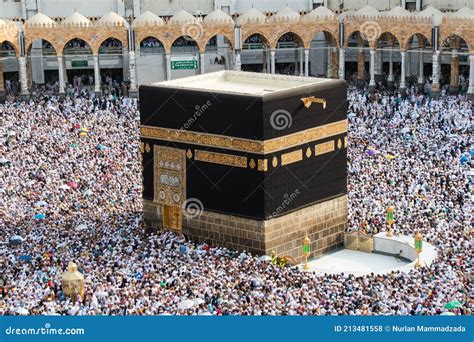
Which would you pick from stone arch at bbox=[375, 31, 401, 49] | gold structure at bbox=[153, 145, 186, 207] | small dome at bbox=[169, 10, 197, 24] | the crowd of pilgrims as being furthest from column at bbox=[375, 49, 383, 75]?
gold structure at bbox=[153, 145, 186, 207]

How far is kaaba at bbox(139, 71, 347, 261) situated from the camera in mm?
38375

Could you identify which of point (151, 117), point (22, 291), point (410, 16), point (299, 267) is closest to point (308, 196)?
point (299, 267)

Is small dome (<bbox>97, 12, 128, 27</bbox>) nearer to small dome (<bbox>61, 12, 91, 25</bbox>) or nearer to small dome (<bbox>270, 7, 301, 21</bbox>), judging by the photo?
small dome (<bbox>61, 12, 91, 25</bbox>)

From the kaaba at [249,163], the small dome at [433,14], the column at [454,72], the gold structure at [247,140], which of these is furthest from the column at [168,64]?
the gold structure at [247,140]

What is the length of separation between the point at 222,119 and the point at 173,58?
26191 millimetres

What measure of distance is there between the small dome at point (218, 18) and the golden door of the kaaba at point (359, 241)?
23568 mm

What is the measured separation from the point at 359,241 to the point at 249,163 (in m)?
5.38

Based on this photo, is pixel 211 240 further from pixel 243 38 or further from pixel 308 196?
pixel 243 38

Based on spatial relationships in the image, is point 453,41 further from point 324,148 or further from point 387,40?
point 324,148

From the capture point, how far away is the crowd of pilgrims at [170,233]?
32.9 meters

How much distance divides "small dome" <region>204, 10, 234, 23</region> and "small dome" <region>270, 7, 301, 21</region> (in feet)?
7.44

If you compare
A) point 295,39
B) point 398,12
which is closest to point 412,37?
point 398,12

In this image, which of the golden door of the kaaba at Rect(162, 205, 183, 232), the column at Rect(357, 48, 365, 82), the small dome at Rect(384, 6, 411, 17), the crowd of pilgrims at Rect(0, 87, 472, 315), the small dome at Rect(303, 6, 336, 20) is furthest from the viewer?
the column at Rect(357, 48, 365, 82)

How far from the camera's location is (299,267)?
126 ft
